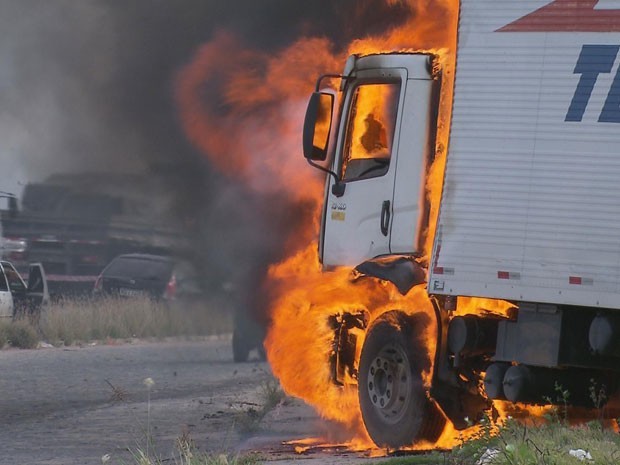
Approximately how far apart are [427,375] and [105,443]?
9.66 ft

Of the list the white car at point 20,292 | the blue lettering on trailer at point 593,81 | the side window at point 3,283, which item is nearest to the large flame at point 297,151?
the blue lettering on trailer at point 593,81

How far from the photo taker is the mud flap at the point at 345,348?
39.7ft

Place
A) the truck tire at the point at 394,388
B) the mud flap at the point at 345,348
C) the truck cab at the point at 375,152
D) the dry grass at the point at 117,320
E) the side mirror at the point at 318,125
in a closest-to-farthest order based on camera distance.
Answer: the truck tire at the point at 394,388
the truck cab at the point at 375,152
the side mirror at the point at 318,125
the mud flap at the point at 345,348
the dry grass at the point at 117,320

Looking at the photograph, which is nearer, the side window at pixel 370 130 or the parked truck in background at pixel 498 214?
the parked truck in background at pixel 498 214

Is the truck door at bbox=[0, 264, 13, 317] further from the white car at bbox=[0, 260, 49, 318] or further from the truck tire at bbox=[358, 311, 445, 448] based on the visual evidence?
the truck tire at bbox=[358, 311, 445, 448]

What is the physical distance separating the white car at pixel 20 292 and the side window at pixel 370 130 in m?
14.7

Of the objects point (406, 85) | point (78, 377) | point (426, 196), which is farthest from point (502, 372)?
point (78, 377)

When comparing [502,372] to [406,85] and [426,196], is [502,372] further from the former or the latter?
[406,85]

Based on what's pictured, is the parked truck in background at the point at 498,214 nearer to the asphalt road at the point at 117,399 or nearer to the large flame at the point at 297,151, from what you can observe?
the large flame at the point at 297,151

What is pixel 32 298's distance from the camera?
2797 cm

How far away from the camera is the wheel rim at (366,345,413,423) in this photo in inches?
440

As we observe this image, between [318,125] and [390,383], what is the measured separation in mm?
2202

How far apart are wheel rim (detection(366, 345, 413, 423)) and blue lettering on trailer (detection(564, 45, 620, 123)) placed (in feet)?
8.09

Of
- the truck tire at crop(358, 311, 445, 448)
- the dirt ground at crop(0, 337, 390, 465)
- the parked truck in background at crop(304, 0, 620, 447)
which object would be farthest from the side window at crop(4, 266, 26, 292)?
the truck tire at crop(358, 311, 445, 448)
